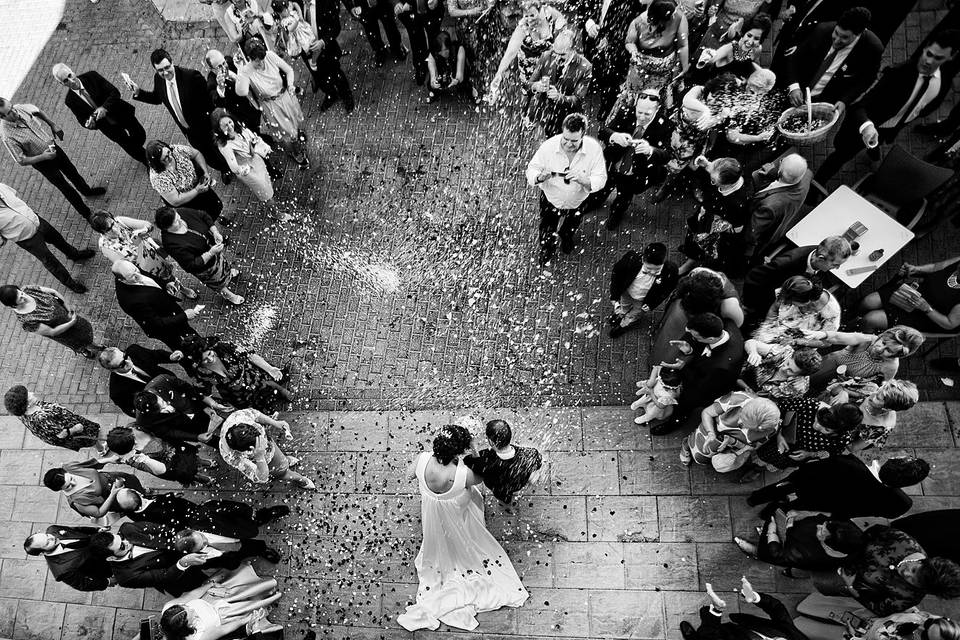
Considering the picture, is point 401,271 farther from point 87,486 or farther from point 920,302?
point 920,302

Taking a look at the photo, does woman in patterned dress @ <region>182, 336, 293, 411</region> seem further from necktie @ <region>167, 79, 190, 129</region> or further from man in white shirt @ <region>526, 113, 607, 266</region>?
man in white shirt @ <region>526, 113, 607, 266</region>

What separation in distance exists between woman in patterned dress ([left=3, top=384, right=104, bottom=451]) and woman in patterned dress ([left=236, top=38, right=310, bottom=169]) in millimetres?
4577

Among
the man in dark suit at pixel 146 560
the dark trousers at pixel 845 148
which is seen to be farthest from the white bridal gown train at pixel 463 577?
the dark trousers at pixel 845 148

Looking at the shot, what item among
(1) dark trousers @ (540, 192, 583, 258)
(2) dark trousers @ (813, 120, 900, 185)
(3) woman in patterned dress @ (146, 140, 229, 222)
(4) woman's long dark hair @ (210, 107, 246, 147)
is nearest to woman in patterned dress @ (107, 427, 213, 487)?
(3) woman in patterned dress @ (146, 140, 229, 222)

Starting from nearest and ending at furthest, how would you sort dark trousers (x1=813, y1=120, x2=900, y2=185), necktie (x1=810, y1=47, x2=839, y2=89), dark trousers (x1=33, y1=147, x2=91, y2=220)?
necktie (x1=810, y1=47, x2=839, y2=89)
dark trousers (x1=813, y1=120, x2=900, y2=185)
dark trousers (x1=33, y1=147, x2=91, y2=220)

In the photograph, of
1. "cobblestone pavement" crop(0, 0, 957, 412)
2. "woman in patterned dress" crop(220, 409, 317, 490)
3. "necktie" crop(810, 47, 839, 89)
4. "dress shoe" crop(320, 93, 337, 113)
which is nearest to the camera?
"woman in patterned dress" crop(220, 409, 317, 490)

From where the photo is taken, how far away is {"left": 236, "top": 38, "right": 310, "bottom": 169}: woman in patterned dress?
8117mm

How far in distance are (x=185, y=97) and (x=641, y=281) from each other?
6462 millimetres

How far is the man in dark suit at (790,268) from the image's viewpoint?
5660 millimetres

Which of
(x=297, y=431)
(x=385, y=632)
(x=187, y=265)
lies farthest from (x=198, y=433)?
(x=385, y=632)

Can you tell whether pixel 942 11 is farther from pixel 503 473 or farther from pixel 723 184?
pixel 503 473

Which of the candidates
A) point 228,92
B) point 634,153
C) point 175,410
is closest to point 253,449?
point 175,410

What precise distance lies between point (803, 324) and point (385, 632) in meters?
5.27

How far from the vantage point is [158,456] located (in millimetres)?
6613
